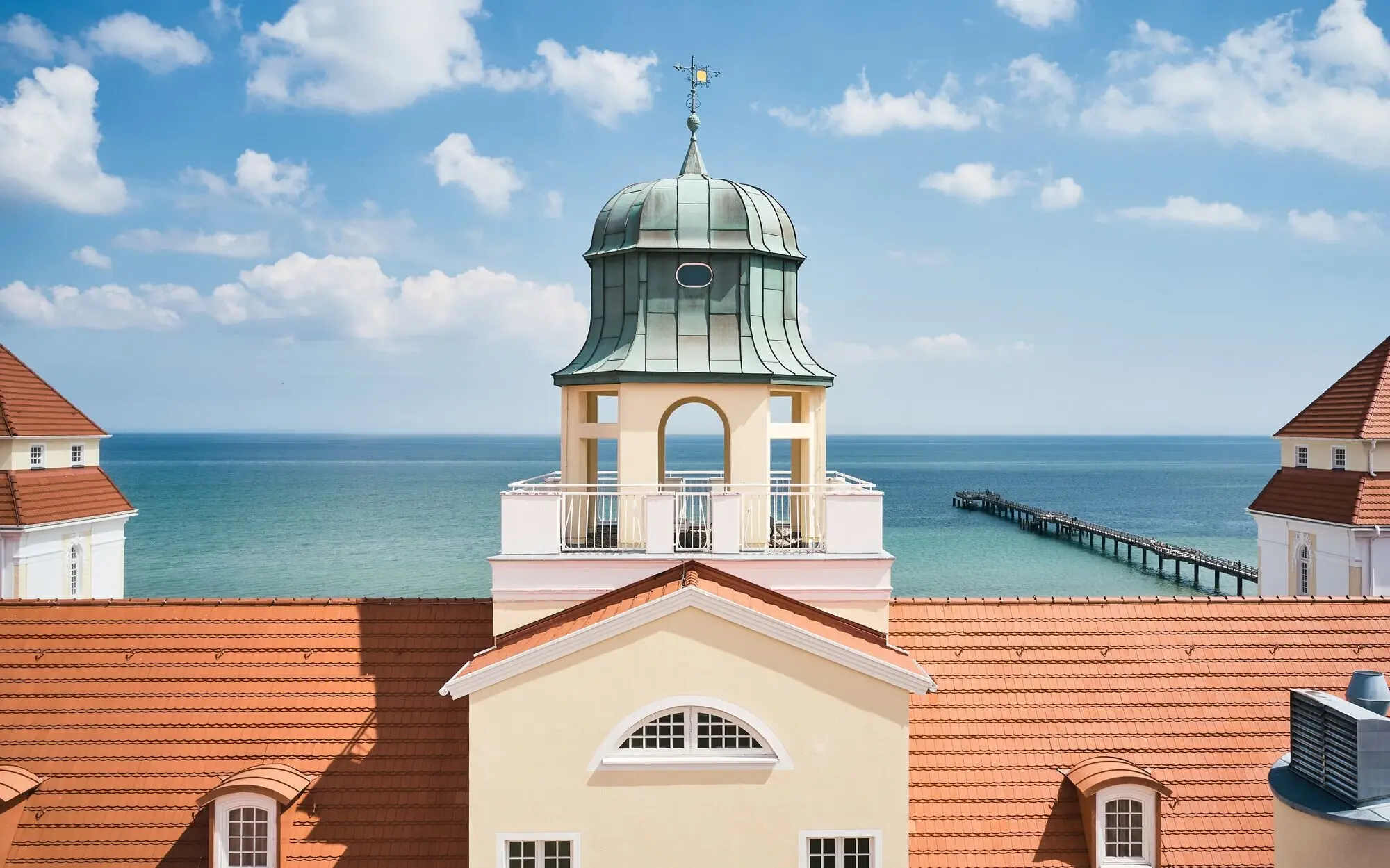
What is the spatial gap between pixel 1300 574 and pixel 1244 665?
69.3 ft

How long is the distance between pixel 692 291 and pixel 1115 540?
75.8 meters

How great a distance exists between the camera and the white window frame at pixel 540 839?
36.2 feet

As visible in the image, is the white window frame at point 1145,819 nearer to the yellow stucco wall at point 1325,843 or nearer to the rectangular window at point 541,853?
the yellow stucco wall at point 1325,843

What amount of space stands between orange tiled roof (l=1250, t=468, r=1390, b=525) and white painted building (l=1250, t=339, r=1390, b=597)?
0.03m

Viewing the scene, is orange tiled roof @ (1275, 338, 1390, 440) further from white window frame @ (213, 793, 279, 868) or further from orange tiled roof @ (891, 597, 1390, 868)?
white window frame @ (213, 793, 279, 868)

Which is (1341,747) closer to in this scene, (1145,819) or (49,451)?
(1145,819)

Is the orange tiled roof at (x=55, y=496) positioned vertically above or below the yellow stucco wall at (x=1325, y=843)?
above

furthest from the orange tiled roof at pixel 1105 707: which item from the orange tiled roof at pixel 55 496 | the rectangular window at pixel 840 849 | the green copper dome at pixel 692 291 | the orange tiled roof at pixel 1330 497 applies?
the orange tiled roof at pixel 55 496

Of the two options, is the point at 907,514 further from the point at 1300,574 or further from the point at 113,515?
the point at 113,515

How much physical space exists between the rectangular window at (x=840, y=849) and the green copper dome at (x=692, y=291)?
21.4 ft

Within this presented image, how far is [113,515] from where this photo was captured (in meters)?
31.8

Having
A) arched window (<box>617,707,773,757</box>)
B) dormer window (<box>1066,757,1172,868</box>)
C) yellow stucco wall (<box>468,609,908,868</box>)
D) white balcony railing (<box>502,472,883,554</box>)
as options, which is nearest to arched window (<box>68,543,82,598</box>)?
white balcony railing (<box>502,472,883,554</box>)

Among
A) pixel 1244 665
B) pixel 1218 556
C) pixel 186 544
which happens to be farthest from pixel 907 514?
pixel 1244 665

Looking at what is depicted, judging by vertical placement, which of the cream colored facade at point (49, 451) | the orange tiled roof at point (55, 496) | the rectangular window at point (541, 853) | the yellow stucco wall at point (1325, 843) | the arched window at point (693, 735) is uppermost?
the cream colored facade at point (49, 451)
